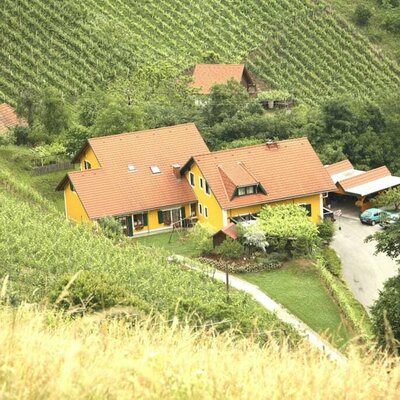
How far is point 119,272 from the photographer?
2689cm

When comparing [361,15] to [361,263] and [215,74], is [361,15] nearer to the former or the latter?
[215,74]

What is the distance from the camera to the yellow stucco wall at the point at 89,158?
135 ft

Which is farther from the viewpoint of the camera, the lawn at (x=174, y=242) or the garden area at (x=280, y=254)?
the lawn at (x=174, y=242)

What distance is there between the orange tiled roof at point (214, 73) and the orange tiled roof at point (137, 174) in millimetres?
16992

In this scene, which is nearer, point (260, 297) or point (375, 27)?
point (260, 297)

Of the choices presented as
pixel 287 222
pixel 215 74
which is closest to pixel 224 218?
pixel 287 222

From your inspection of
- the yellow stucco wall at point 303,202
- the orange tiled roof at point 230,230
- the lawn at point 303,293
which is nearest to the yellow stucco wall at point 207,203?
the yellow stucco wall at point 303,202

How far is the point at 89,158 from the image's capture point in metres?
42.0

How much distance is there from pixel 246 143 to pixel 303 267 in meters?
12.5

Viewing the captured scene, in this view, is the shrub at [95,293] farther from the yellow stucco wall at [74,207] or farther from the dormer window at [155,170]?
the dormer window at [155,170]

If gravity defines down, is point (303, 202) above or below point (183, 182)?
below

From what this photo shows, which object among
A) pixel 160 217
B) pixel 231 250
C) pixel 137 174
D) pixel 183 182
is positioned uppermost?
pixel 137 174

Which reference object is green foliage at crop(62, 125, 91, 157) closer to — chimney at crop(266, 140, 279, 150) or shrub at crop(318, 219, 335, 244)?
chimney at crop(266, 140, 279, 150)

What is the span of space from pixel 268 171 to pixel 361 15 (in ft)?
118
